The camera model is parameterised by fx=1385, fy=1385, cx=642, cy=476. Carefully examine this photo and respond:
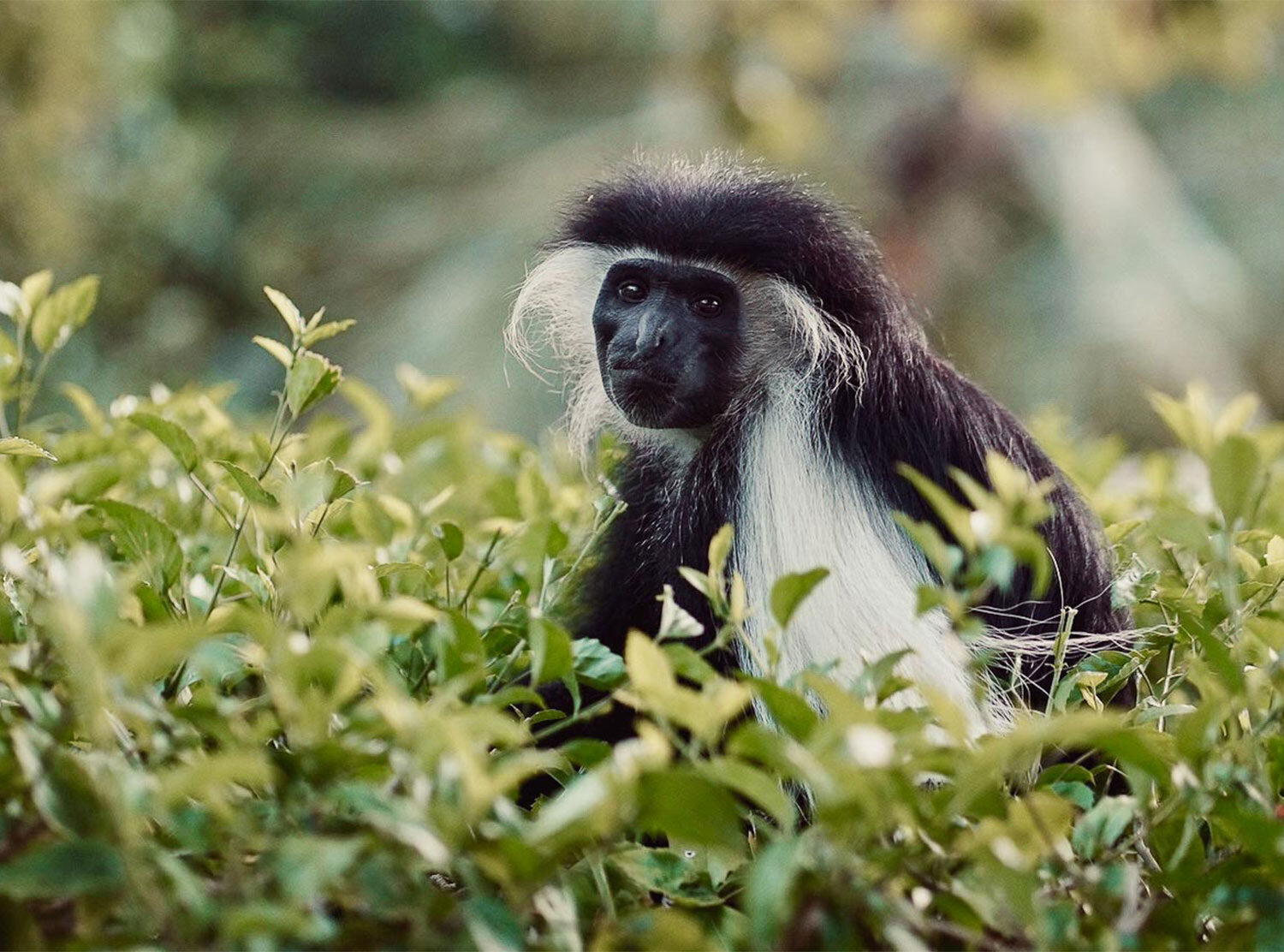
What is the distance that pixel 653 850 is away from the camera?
1489 mm

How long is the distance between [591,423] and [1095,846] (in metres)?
1.95

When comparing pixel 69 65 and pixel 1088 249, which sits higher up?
pixel 69 65

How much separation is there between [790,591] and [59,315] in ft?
4.43

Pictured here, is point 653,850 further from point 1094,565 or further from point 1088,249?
point 1088,249

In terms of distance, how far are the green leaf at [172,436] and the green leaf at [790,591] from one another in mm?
839

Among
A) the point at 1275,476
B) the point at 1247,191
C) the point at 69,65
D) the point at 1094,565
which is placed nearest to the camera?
the point at 1094,565

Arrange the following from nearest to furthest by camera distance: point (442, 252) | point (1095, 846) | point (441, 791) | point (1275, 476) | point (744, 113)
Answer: point (441, 791), point (1095, 846), point (1275, 476), point (744, 113), point (442, 252)

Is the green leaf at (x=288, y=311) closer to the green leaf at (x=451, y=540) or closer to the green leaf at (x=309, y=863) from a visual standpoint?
the green leaf at (x=451, y=540)

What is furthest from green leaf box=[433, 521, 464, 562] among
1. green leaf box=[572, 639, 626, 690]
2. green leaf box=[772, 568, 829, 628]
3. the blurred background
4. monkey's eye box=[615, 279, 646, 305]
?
the blurred background

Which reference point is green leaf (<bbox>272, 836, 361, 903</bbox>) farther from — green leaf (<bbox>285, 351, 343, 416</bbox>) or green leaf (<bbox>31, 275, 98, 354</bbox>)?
green leaf (<bbox>31, 275, 98, 354</bbox>)

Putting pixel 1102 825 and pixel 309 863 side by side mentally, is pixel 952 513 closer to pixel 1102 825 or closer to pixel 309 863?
pixel 1102 825

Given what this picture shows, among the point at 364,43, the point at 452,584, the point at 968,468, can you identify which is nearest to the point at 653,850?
the point at 452,584

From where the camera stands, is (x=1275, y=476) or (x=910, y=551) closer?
(x=910, y=551)

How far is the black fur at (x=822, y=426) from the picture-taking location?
7.50 ft
